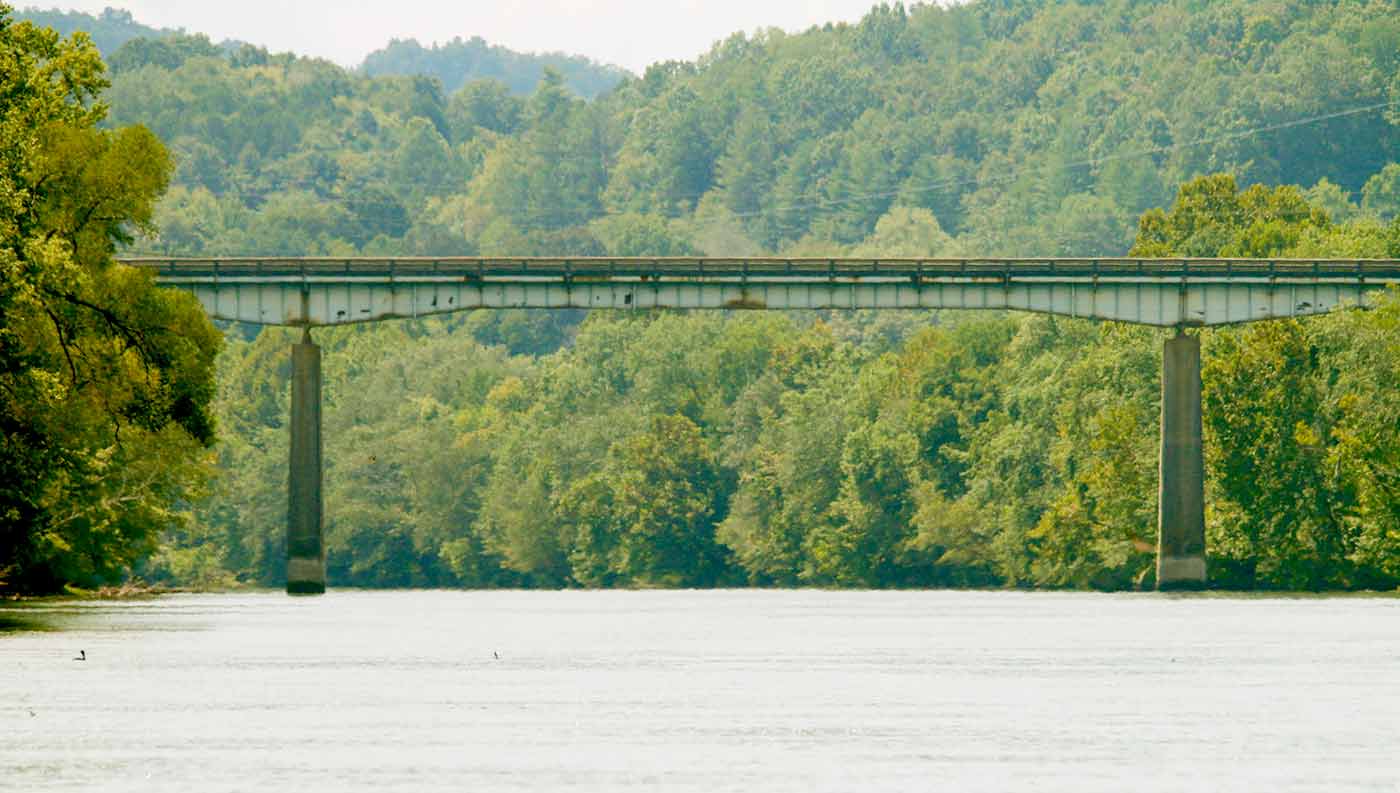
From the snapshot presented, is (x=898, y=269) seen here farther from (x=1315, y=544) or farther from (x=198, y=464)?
(x=198, y=464)

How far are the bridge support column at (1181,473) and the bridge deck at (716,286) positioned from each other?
1.46 m

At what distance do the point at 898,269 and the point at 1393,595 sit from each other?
1988cm

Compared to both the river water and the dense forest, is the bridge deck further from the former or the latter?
the river water

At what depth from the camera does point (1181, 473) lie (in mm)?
107625

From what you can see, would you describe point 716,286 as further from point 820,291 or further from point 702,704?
point 702,704

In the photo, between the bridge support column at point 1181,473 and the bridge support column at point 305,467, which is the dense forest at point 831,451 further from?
the bridge support column at point 305,467

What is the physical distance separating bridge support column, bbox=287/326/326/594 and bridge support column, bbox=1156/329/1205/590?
29153 mm

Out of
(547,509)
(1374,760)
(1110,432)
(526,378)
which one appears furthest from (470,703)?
(526,378)

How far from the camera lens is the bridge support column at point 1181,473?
4215 inches

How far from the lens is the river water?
41.1m

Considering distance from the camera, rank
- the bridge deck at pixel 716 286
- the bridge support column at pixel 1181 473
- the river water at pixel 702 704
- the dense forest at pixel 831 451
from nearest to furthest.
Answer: the river water at pixel 702 704 → the bridge deck at pixel 716 286 → the bridge support column at pixel 1181 473 → the dense forest at pixel 831 451

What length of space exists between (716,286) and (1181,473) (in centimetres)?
1705

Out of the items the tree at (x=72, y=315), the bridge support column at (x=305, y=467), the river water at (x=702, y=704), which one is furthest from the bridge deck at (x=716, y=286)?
the river water at (x=702, y=704)

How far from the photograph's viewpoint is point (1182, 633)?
7681cm
